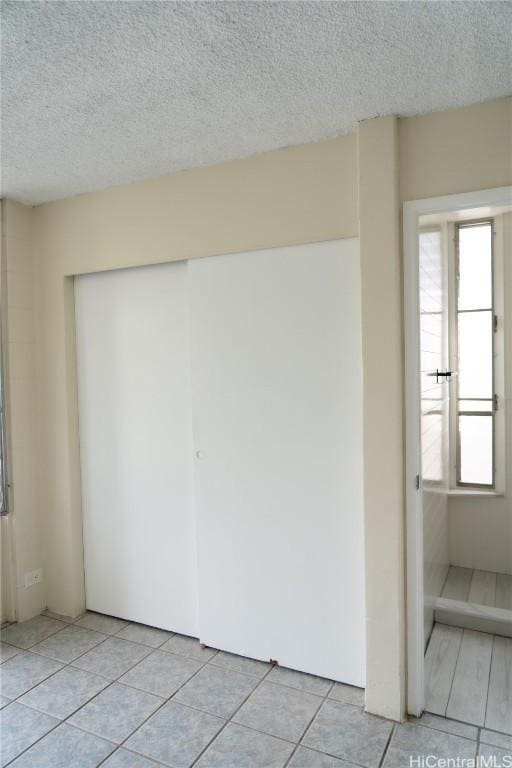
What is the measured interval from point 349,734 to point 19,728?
1.38 meters

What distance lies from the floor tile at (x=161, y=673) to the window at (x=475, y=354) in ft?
7.39

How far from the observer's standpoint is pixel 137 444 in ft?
9.63

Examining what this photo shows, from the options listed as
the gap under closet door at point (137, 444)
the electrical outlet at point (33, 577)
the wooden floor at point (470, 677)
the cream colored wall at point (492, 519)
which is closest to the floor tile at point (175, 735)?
the gap under closet door at point (137, 444)

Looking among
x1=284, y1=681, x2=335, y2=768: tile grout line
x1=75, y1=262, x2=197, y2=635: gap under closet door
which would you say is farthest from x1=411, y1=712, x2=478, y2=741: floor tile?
x1=75, y1=262, x2=197, y2=635: gap under closet door

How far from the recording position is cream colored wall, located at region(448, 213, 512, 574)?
3.41 meters

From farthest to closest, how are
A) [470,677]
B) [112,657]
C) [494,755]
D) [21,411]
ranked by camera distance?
[21,411]
[112,657]
[470,677]
[494,755]

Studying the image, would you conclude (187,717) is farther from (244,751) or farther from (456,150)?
(456,150)

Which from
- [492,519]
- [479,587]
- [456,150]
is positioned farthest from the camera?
[492,519]

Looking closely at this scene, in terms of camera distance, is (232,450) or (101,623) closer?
(232,450)

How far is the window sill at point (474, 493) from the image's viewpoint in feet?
11.4

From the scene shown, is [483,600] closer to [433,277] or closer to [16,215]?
[433,277]

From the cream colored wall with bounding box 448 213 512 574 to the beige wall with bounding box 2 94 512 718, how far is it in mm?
1611

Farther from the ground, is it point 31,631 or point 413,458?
point 413,458

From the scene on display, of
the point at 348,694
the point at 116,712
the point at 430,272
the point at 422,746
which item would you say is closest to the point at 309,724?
the point at 348,694
